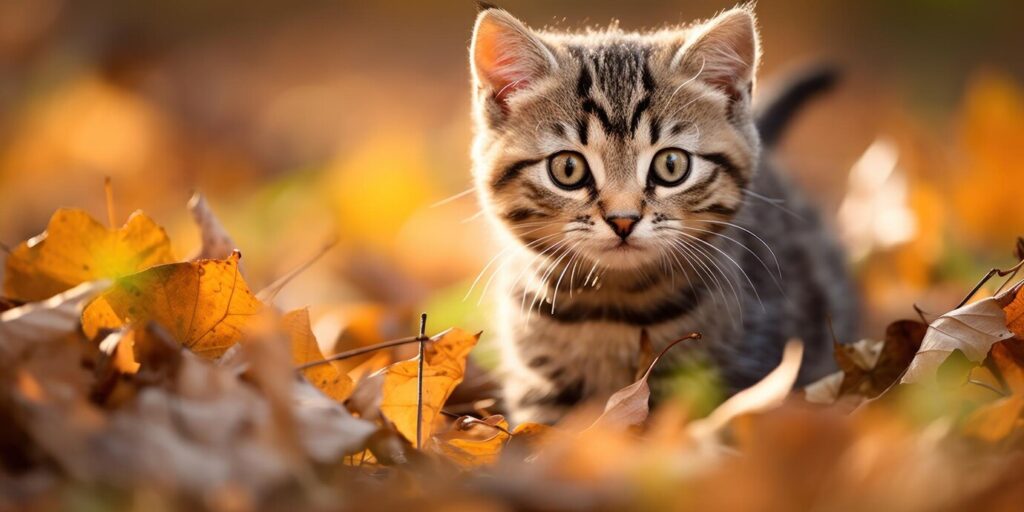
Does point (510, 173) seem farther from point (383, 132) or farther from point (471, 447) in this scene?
point (383, 132)

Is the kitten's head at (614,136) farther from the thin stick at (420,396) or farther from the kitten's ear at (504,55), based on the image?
the thin stick at (420,396)

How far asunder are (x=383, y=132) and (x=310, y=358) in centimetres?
306

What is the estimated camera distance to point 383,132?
4395 millimetres

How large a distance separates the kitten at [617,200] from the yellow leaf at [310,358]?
0.54m

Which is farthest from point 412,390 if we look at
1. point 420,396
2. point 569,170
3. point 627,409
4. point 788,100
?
point 788,100

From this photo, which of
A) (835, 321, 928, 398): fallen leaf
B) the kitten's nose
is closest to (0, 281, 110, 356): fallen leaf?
the kitten's nose

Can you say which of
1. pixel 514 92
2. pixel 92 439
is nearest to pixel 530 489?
pixel 92 439

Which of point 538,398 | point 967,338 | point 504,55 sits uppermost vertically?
point 504,55

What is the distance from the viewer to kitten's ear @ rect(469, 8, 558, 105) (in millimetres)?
1855

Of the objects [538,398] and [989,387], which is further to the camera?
[538,398]

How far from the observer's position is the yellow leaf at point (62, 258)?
55.2 inches

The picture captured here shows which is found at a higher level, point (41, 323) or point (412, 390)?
point (41, 323)

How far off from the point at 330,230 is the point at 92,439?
6.97ft

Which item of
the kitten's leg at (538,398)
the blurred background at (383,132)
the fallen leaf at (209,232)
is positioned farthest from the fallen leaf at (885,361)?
the fallen leaf at (209,232)
